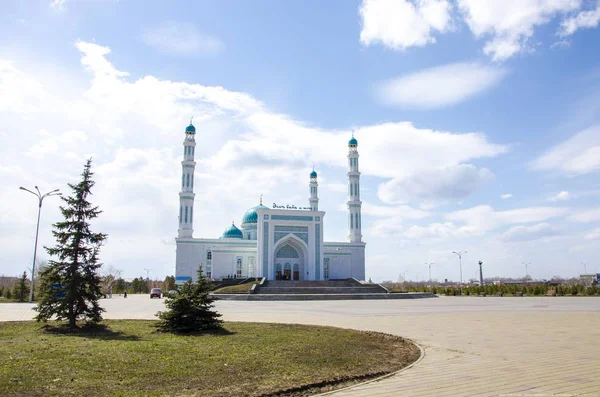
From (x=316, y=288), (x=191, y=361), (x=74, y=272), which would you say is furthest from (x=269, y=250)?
(x=191, y=361)

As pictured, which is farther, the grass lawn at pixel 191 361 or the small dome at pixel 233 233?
the small dome at pixel 233 233

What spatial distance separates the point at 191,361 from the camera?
8164mm

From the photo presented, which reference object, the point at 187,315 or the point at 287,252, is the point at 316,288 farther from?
the point at 187,315

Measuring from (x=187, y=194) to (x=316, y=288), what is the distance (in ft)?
64.3

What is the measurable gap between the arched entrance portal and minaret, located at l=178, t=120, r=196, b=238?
34.3 feet

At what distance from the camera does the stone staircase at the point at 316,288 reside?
139 ft

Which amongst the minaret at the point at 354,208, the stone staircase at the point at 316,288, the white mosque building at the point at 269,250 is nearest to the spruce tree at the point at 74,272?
the stone staircase at the point at 316,288

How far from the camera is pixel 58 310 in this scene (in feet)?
44.5

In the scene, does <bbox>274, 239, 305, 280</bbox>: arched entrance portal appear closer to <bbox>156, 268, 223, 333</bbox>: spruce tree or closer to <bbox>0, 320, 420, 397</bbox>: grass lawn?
<bbox>156, 268, 223, 333</bbox>: spruce tree

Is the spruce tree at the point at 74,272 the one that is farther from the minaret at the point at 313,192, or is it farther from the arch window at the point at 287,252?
the minaret at the point at 313,192

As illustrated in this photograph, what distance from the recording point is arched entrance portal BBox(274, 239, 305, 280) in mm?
55438

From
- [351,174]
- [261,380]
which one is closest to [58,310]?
[261,380]

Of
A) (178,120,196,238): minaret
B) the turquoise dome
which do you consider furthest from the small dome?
(178,120,196,238): minaret

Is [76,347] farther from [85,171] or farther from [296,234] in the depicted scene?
[296,234]
